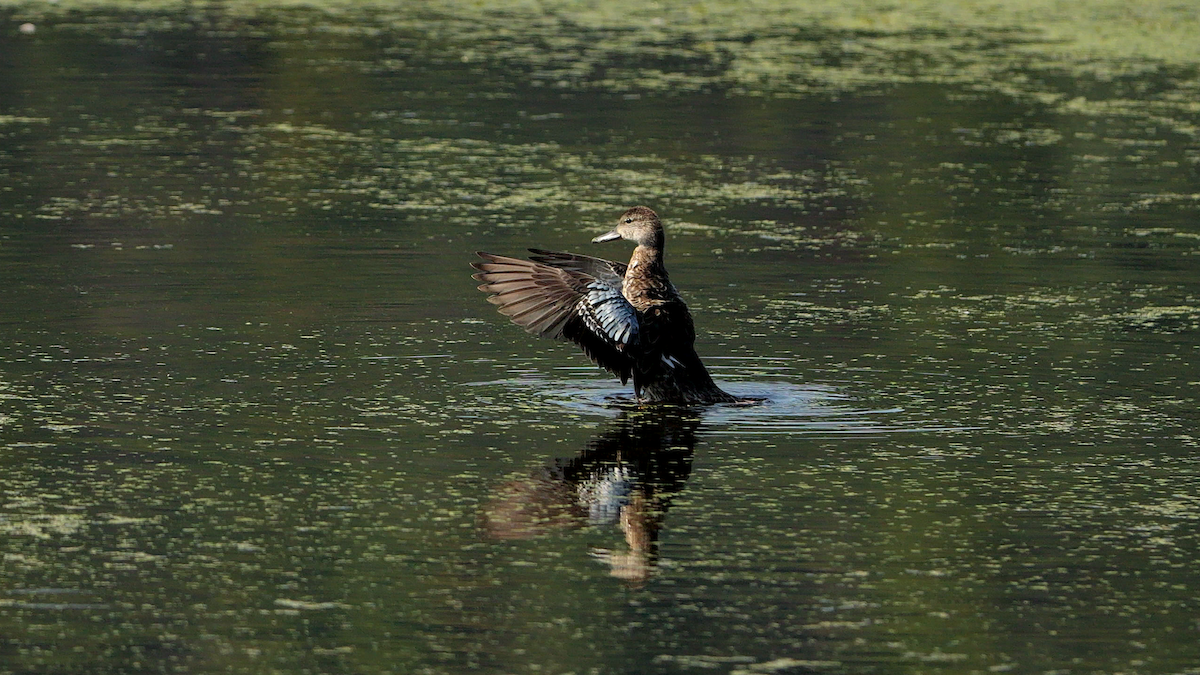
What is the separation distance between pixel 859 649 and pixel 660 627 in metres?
0.47

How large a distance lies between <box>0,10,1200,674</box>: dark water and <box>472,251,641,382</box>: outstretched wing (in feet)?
0.64

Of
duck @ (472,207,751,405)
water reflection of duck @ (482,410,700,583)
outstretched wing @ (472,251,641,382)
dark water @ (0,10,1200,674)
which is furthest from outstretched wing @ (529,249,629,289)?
water reflection of duck @ (482,410,700,583)

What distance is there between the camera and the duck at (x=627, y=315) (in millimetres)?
7840

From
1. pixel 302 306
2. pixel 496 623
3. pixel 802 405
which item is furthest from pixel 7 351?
pixel 496 623

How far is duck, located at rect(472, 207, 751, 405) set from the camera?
7840mm

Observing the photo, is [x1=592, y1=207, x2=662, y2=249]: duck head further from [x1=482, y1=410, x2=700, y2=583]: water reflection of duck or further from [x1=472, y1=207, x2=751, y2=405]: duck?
[x1=482, y1=410, x2=700, y2=583]: water reflection of duck

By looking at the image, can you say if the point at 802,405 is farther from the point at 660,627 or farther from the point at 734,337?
the point at 660,627

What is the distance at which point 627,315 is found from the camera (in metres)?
7.97

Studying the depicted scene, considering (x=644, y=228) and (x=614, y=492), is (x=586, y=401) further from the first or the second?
(x=614, y=492)

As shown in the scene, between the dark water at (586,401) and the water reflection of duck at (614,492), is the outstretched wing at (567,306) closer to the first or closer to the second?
the dark water at (586,401)

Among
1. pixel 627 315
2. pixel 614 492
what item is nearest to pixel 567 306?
pixel 627 315

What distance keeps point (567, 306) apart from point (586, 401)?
14.5 inches

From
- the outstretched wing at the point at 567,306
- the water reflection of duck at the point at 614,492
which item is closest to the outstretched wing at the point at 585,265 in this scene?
the outstretched wing at the point at 567,306

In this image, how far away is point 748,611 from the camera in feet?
17.6
